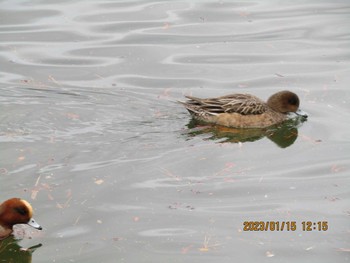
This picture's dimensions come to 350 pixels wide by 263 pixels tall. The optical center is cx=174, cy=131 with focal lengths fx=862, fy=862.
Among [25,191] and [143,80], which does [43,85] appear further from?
[25,191]

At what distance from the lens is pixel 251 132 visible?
1150cm

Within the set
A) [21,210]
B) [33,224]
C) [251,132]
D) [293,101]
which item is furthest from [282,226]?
[293,101]

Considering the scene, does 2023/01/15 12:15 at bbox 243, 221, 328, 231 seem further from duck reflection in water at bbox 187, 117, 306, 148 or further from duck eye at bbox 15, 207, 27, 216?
duck reflection in water at bbox 187, 117, 306, 148

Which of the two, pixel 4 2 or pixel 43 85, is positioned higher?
pixel 4 2

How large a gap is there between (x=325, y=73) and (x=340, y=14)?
3138 millimetres

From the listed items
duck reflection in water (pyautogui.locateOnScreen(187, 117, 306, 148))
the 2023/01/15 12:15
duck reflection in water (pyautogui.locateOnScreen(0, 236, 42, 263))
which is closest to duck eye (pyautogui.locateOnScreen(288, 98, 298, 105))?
duck reflection in water (pyautogui.locateOnScreen(187, 117, 306, 148))

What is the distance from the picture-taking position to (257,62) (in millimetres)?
13586

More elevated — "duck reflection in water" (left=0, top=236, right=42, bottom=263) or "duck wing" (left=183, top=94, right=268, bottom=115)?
"duck wing" (left=183, top=94, right=268, bottom=115)

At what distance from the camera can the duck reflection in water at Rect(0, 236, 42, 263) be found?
7977mm

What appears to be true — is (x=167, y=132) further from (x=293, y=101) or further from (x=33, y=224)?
(x=33, y=224)

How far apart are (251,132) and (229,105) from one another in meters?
0.47

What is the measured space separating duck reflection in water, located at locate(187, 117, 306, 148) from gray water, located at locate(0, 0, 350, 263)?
0.07 metres

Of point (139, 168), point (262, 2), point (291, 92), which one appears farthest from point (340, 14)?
point (139, 168)

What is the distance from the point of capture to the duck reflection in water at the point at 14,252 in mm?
7977
